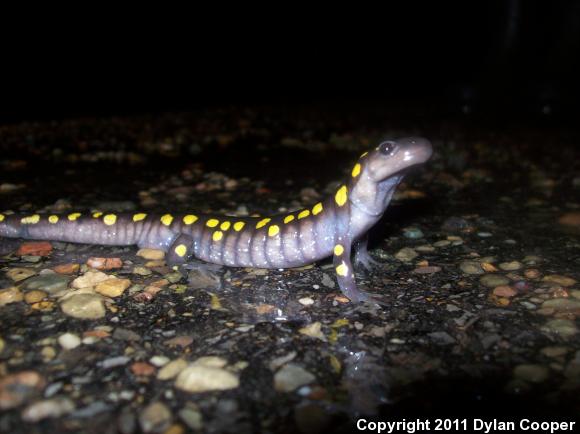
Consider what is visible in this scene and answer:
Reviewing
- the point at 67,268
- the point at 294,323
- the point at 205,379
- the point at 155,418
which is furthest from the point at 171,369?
the point at 67,268

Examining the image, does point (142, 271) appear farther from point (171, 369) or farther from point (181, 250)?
point (171, 369)

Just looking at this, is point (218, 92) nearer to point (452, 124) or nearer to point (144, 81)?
point (144, 81)

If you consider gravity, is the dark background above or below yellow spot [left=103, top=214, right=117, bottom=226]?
above

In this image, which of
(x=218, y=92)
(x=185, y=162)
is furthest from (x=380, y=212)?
(x=218, y=92)

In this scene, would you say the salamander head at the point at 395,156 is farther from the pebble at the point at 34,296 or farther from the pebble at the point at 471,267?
the pebble at the point at 34,296

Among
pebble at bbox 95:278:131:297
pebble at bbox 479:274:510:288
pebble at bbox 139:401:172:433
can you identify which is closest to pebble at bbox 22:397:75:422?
pebble at bbox 139:401:172:433

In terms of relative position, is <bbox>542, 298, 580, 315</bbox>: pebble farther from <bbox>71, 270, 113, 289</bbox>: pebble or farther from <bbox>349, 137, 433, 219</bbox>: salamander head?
<bbox>71, 270, 113, 289</bbox>: pebble

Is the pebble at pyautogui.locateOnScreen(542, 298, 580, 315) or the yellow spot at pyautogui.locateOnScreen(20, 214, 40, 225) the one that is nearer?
the pebble at pyautogui.locateOnScreen(542, 298, 580, 315)
